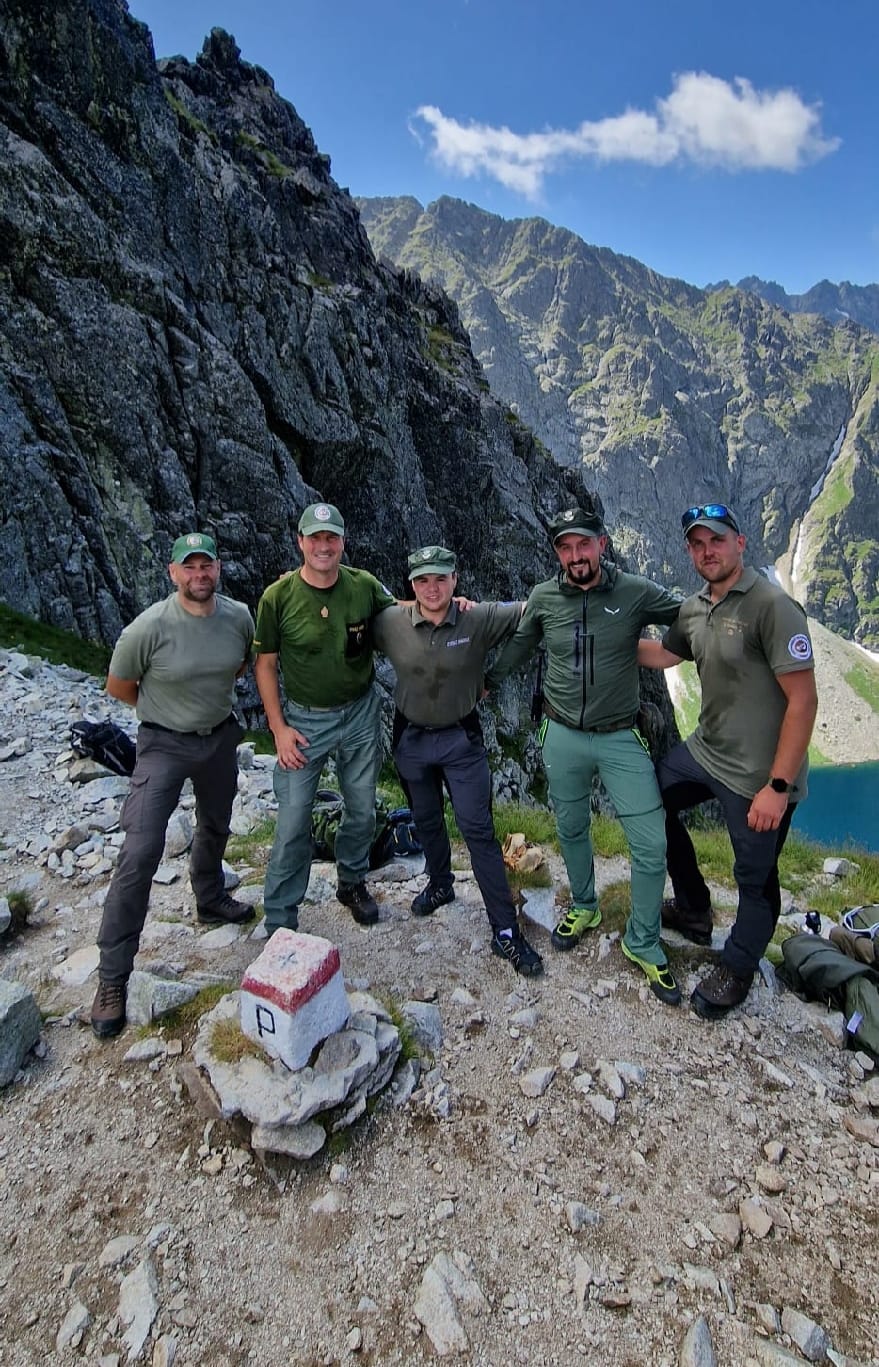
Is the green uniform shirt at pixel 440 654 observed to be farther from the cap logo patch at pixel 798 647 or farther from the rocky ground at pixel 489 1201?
the rocky ground at pixel 489 1201

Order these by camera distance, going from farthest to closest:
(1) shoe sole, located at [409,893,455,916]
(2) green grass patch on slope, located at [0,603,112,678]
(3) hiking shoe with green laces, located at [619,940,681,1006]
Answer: (2) green grass patch on slope, located at [0,603,112,678], (1) shoe sole, located at [409,893,455,916], (3) hiking shoe with green laces, located at [619,940,681,1006]

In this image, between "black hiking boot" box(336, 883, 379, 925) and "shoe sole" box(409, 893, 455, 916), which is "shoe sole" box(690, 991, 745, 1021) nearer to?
"shoe sole" box(409, 893, 455, 916)

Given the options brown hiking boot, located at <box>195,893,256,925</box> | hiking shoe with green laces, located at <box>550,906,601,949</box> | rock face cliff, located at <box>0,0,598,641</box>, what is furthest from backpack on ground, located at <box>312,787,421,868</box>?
rock face cliff, located at <box>0,0,598,641</box>

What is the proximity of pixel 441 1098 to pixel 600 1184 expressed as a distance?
1.39 meters

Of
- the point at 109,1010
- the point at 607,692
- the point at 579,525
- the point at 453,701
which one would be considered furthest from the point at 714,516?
the point at 109,1010

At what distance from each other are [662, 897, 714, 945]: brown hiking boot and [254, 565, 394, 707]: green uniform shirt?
15.9 feet

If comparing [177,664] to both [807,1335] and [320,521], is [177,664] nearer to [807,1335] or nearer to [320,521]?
[320,521]

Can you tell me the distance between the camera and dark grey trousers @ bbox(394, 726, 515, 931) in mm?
7090

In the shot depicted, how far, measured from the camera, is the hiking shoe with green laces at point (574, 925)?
746 cm

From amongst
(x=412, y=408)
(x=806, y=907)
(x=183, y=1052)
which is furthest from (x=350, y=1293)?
(x=412, y=408)

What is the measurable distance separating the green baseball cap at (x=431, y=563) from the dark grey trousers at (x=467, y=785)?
1.82m

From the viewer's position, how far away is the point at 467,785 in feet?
23.3

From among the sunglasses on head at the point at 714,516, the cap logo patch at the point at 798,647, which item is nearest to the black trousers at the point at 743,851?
the cap logo patch at the point at 798,647

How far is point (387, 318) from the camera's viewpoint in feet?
176
